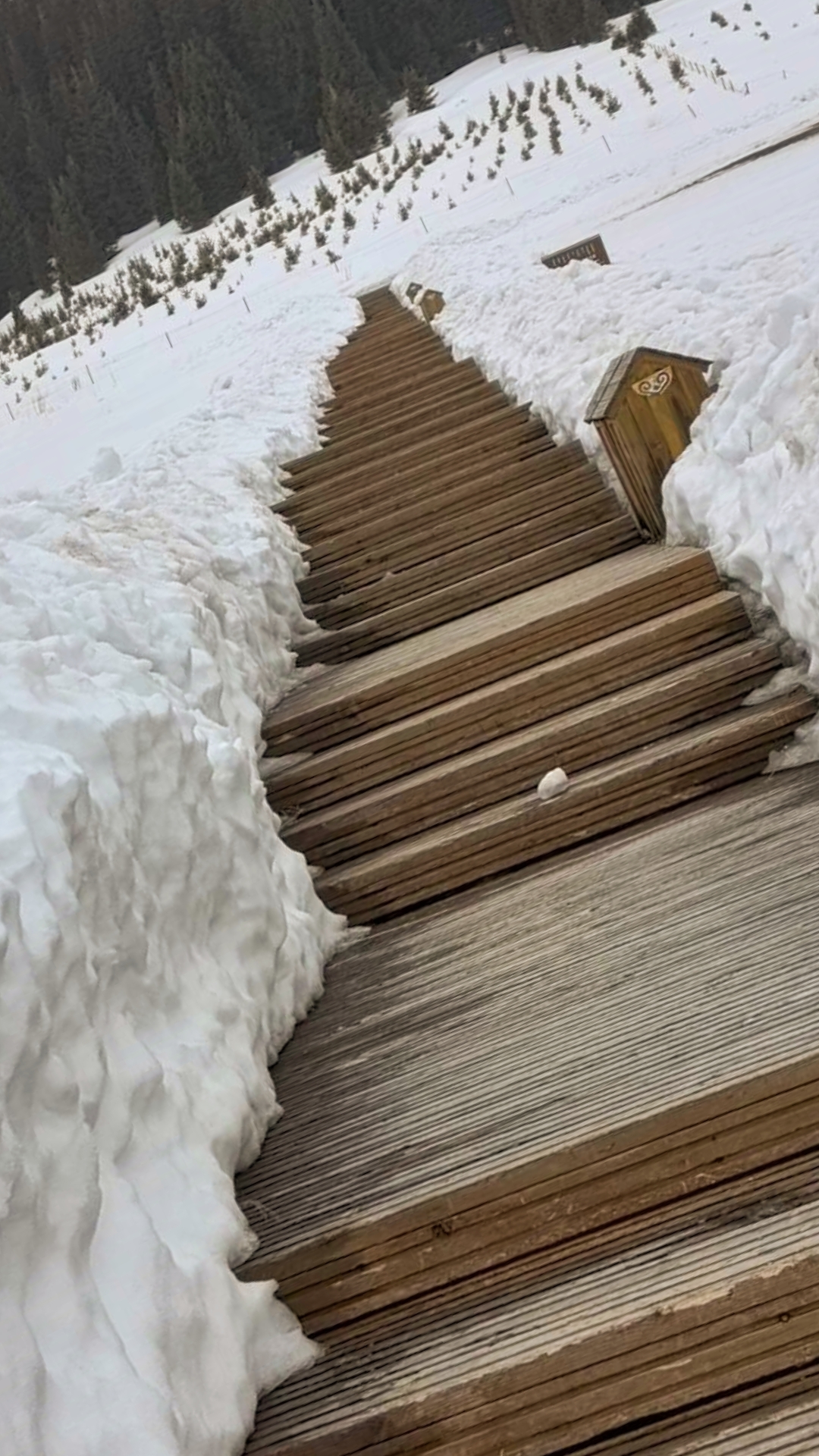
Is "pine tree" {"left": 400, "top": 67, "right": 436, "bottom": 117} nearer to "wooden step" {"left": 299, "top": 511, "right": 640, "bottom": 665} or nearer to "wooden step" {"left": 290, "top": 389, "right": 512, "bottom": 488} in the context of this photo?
"wooden step" {"left": 290, "top": 389, "right": 512, "bottom": 488}

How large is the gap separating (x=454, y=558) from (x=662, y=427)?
110 cm

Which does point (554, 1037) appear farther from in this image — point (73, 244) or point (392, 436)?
point (73, 244)

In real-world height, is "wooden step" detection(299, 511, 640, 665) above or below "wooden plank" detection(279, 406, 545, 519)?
below

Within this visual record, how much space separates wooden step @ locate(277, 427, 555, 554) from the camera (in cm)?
618

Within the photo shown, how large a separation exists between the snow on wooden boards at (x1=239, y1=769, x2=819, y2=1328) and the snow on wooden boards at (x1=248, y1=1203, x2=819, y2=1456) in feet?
0.55

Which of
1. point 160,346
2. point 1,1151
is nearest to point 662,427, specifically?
point 1,1151

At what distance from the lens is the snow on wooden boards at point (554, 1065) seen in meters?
2.34

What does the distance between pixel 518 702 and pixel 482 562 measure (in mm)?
1412

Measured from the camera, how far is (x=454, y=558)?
18.2 feet

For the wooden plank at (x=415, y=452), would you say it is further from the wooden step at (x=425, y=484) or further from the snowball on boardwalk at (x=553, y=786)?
the snowball on boardwalk at (x=553, y=786)

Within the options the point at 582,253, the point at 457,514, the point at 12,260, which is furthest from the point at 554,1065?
the point at 12,260

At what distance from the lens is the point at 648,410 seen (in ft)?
15.5

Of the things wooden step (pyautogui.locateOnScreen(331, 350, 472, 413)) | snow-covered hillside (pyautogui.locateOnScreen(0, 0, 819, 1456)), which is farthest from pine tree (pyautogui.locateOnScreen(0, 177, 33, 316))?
snow-covered hillside (pyautogui.locateOnScreen(0, 0, 819, 1456))

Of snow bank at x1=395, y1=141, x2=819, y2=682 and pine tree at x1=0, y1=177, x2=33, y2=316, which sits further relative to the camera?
pine tree at x1=0, y1=177, x2=33, y2=316
